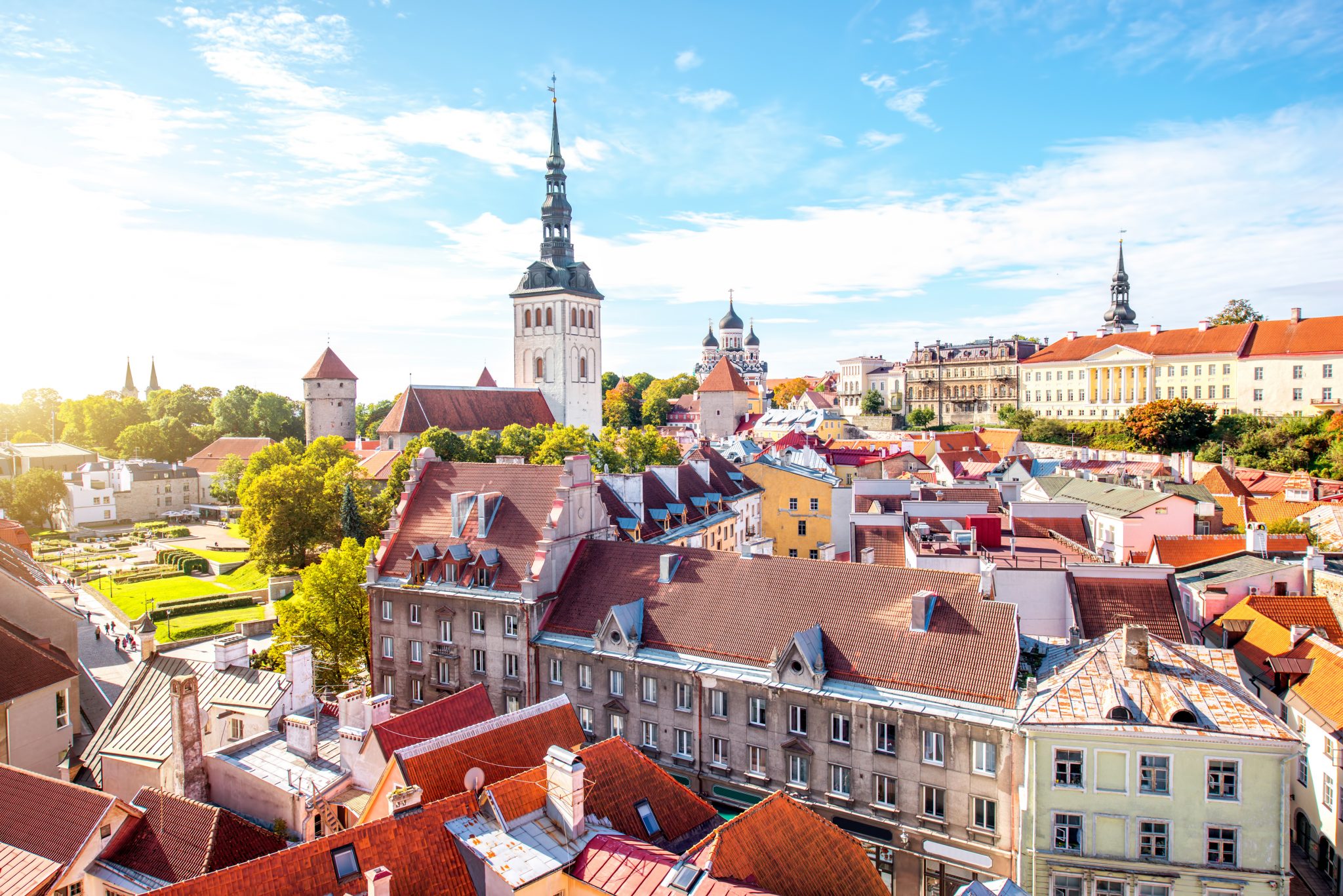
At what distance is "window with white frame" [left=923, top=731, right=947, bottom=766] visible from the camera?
22719mm

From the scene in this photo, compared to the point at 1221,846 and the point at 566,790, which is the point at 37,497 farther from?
the point at 1221,846

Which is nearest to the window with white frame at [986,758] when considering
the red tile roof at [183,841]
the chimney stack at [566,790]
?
the chimney stack at [566,790]

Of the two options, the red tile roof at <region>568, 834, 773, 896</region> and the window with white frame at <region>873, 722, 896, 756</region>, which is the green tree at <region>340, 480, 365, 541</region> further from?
the red tile roof at <region>568, 834, 773, 896</region>

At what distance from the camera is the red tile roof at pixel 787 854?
15617 mm

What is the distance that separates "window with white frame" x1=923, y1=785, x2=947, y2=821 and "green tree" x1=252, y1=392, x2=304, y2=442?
132 m

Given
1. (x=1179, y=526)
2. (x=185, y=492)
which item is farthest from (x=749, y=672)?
(x=185, y=492)

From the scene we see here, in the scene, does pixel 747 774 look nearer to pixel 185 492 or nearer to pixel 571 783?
pixel 571 783

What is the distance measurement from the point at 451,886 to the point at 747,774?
12245mm

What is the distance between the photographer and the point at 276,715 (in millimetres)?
22734

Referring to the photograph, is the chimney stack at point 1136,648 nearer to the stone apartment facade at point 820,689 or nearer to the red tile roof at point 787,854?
the stone apartment facade at point 820,689

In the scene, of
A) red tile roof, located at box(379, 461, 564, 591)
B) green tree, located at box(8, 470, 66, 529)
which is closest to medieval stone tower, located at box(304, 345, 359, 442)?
green tree, located at box(8, 470, 66, 529)

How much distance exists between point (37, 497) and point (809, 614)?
10091 cm

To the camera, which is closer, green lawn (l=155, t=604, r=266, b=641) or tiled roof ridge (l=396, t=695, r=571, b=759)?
tiled roof ridge (l=396, t=695, r=571, b=759)

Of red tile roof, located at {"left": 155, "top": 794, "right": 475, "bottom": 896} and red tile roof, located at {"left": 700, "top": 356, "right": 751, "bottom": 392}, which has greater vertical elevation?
red tile roof, located at {"left": 700, "top": 356, "right": 751, "bottom": 392}
